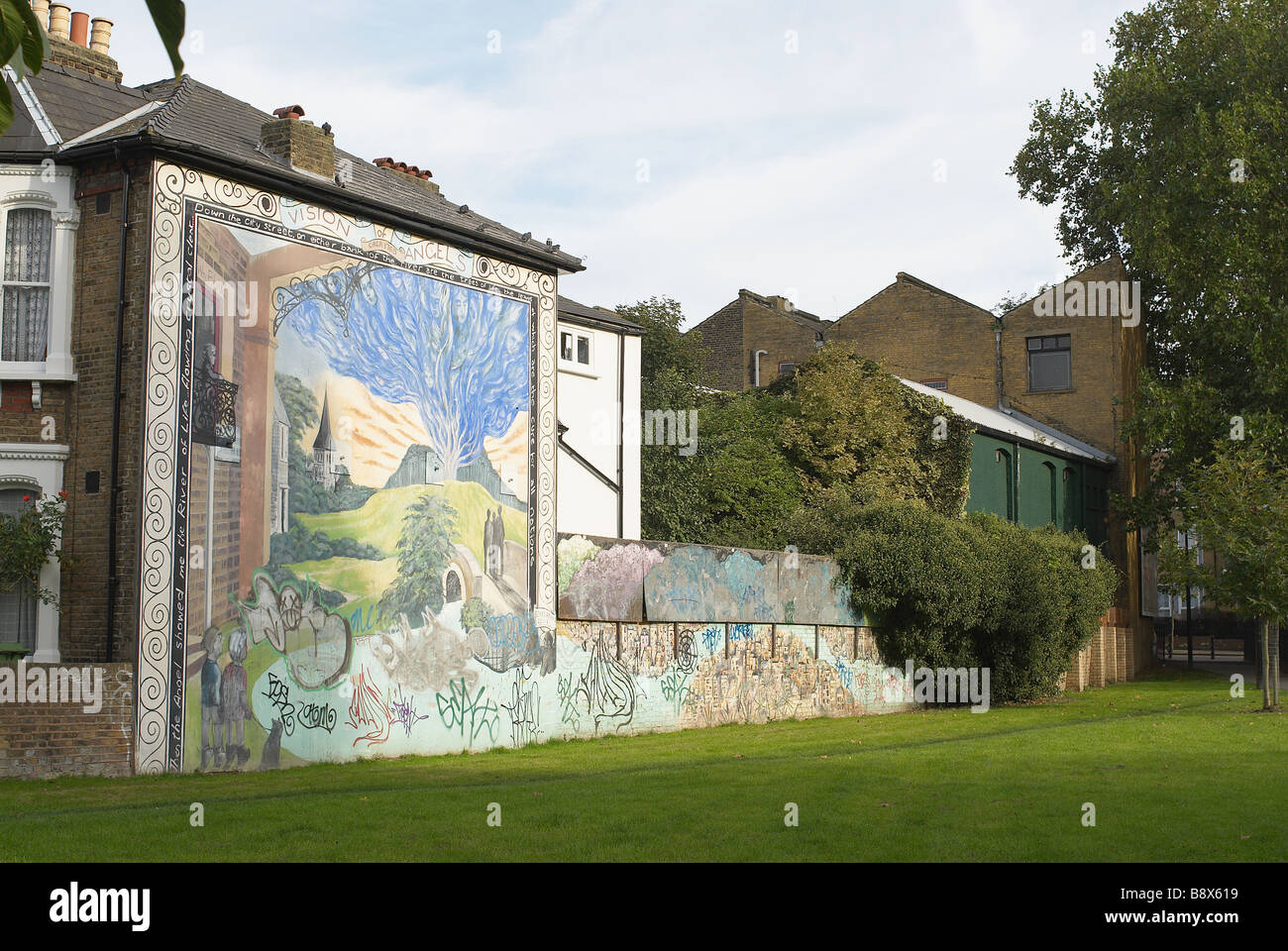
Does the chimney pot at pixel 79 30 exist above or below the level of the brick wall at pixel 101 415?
above

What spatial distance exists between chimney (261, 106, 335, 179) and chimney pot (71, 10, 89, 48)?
4.18m

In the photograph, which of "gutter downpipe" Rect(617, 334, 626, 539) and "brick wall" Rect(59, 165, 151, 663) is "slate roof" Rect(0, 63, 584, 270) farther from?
"gutter downpipe" Rect(617, 334, 626, 539)

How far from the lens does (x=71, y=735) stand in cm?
1476

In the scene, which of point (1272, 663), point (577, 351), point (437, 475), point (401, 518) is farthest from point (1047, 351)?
point (401, 518)

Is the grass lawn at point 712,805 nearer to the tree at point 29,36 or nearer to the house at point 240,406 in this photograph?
the house at point 240,406

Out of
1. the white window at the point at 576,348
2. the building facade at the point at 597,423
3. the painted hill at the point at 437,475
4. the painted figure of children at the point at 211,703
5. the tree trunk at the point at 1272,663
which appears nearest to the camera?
the painted figure of children at the point at 211,703

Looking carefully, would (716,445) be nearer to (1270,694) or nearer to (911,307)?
(911,307)

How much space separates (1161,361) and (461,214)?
3458 centimetres

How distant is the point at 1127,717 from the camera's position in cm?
2630

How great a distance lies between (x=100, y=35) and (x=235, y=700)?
1178 centimetres

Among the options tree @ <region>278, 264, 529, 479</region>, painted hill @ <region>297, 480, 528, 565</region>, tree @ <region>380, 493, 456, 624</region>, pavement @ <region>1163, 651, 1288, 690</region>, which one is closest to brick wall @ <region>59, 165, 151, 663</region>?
tree @ <region>278, 264, 529, 479</region>

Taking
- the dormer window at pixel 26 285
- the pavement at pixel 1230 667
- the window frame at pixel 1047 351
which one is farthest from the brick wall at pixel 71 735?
the window frame at pixel 1047 351

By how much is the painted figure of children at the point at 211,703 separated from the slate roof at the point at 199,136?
637cm

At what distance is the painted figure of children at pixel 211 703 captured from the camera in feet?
→ 51.4
